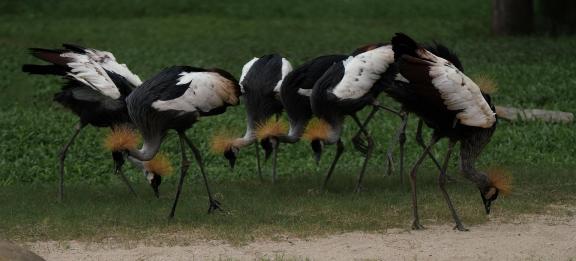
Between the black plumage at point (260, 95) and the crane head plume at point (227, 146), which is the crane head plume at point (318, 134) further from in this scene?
the crane head plume at point (227, 146)

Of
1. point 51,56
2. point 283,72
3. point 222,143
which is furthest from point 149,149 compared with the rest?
point 283,72

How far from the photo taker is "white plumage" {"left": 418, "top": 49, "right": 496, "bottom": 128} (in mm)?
8352

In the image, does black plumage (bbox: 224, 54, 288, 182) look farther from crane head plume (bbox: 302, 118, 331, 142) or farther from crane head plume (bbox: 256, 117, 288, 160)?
crane head plume (bbox: 302, 118, 331, 142)

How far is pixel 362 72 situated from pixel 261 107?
1182mm

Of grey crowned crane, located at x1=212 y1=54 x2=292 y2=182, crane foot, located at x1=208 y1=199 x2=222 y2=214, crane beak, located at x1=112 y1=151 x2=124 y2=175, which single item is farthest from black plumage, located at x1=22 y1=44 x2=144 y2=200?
crane foot, located at x1=208 y1=199 x2=222 y2=214

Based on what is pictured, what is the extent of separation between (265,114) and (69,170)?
261cm

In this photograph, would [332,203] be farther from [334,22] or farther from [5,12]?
[5,12]

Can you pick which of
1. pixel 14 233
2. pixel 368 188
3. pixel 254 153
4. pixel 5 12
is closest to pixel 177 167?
pixel 254 153

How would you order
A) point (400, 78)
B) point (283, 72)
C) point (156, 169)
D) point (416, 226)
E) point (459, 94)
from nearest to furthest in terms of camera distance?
1. point (459, 94)
2. point (416, 226)
3. point (400, 78)
4. point (156, 169)
5. point (283, 72)

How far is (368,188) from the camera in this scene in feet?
35.0

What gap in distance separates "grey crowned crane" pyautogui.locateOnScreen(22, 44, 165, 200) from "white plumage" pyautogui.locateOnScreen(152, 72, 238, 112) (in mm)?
929

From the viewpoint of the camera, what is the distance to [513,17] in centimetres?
2142

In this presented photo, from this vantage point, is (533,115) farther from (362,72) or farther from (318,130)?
(318,130)

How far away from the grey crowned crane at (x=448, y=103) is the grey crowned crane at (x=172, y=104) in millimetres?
1826
